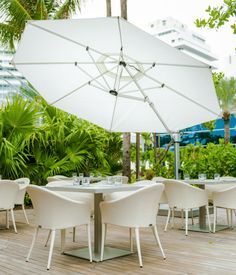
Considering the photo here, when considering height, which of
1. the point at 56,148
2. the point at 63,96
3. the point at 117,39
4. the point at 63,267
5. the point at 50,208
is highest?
the point at 117,39

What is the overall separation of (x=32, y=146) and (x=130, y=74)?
13.3 ft

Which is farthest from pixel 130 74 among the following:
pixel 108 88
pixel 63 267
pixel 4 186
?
pixel 63 267

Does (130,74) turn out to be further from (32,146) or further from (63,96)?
(32,146)

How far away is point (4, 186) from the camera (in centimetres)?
620

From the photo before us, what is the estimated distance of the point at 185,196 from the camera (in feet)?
19.8

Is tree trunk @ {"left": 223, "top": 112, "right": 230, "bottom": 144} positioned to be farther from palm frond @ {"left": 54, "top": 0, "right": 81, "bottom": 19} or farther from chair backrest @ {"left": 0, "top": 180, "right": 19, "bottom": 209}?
chair backrest @ {"left": 0, "top": 180, "right": 19, "bottom": 209}

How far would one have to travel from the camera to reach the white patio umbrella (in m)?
5.26

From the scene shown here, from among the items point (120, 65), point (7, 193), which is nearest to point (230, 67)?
point (120, 65)

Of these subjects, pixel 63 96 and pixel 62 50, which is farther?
pixel 63 96

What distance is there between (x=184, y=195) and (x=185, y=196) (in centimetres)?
2

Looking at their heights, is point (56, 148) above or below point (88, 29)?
below

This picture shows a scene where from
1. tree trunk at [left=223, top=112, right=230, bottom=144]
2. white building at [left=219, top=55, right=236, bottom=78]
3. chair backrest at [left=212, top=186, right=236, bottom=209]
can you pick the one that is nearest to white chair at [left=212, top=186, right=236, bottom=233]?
chair backrest at [left=212, top=186, right=236, bottom=209]

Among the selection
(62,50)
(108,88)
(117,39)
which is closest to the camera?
(117,39)

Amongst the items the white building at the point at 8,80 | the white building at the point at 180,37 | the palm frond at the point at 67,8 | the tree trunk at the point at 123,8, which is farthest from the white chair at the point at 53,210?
the white building at the point at 180,37
